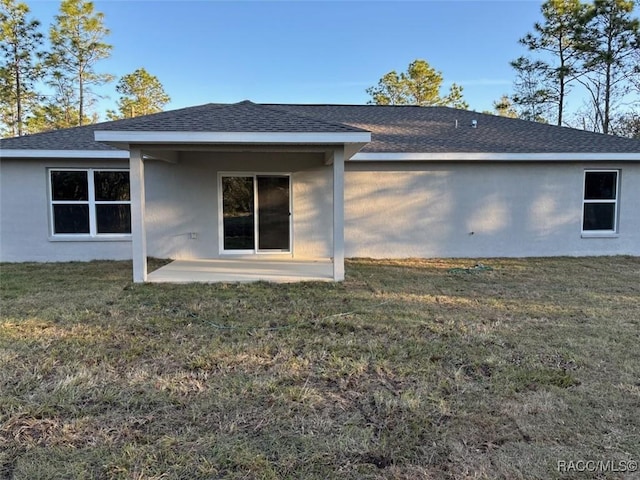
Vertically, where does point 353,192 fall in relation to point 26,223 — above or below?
above

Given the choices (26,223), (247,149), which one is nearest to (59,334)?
(247,149)

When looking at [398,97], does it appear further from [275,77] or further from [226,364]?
[226,364]

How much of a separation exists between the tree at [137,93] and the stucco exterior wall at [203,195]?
22669 mm

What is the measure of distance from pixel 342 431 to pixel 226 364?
1.48m

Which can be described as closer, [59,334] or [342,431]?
[342,431]

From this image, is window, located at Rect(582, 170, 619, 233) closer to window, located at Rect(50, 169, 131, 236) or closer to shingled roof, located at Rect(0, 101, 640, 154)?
shingled roof, located at Rect(0, 101, 640, 154)

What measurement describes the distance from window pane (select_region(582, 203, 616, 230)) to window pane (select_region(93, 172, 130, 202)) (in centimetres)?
1189

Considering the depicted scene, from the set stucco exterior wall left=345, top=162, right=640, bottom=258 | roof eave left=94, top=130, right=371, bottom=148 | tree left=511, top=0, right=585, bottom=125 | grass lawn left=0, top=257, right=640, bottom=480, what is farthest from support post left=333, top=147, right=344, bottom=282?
tree left=511, top=0, right=585, bottom=125

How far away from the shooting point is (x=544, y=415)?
9.32ft

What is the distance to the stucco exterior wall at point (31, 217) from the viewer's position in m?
9.60

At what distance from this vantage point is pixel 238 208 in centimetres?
1002

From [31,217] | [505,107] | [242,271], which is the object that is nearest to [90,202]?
[31,217]

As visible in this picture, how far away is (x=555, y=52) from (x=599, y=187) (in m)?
16.3

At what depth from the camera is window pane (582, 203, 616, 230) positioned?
10477mm
